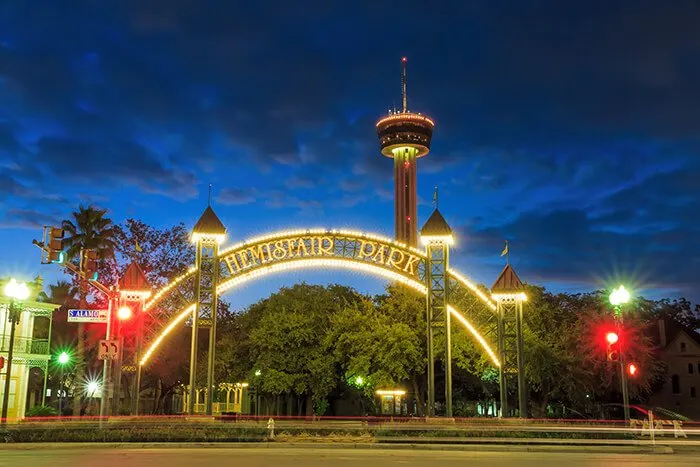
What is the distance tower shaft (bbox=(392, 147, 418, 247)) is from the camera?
18562 cm

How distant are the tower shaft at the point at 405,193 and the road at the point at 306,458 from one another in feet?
532

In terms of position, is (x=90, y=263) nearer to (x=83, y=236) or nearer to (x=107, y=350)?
(x=107, y=350)

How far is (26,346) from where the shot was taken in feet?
136

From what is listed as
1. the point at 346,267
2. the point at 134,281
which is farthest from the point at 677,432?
the point at 134,281

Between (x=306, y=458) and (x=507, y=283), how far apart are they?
707 inches

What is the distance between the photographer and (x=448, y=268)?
1378 inches

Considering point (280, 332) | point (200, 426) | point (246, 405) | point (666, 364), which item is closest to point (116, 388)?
point (200, 426)

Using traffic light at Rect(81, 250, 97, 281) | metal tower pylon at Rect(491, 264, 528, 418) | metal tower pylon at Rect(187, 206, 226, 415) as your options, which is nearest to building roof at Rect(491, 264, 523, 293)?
metal tower pylon at Rect(491, 264, 528, 418)

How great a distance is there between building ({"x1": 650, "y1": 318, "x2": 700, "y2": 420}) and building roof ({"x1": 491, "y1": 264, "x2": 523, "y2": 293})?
35.8 meters

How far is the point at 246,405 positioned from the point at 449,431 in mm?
44939

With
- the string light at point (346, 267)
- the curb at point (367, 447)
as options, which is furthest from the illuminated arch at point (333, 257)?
the curb at point (367, 447)

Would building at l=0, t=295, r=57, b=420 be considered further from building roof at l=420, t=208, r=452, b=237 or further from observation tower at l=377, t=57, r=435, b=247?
observation tower at l=377, t=57, r=435, b=247

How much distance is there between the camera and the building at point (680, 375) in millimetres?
62906

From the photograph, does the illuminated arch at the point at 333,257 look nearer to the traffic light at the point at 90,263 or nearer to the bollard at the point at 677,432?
the bollard at the point at 677,432
